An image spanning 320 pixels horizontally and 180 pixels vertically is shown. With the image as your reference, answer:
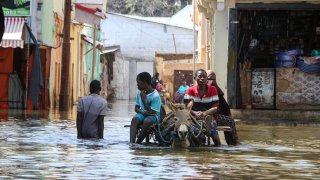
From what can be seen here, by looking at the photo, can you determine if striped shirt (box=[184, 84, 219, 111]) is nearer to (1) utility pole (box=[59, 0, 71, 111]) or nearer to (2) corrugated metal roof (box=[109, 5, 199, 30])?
(1) utility pole (box=[59, 0, 71, 111])

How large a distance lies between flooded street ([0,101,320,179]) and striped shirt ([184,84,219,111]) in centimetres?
81

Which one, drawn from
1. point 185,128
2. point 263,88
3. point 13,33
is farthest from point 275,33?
point 185,128

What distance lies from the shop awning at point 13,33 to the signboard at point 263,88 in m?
7.82

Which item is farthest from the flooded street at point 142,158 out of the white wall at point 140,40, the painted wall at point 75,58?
the white wall at point 140,40

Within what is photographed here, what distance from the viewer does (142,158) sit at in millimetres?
13164

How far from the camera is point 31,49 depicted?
3406cm

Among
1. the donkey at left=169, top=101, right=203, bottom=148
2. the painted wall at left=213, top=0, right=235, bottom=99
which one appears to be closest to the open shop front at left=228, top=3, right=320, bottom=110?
the painted wall at left=213, top=0, right=235, bottom=99

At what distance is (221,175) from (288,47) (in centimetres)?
1896

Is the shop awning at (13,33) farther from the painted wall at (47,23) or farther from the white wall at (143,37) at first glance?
the white wall at (143,37)

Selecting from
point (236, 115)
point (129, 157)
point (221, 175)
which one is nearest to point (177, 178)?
point (221, 175)

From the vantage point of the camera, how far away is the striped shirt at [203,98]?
632 inches

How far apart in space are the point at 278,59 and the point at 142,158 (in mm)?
16664

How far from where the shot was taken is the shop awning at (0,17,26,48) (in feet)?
→ 103

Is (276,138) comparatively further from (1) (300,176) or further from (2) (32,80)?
(2) (32,80)
